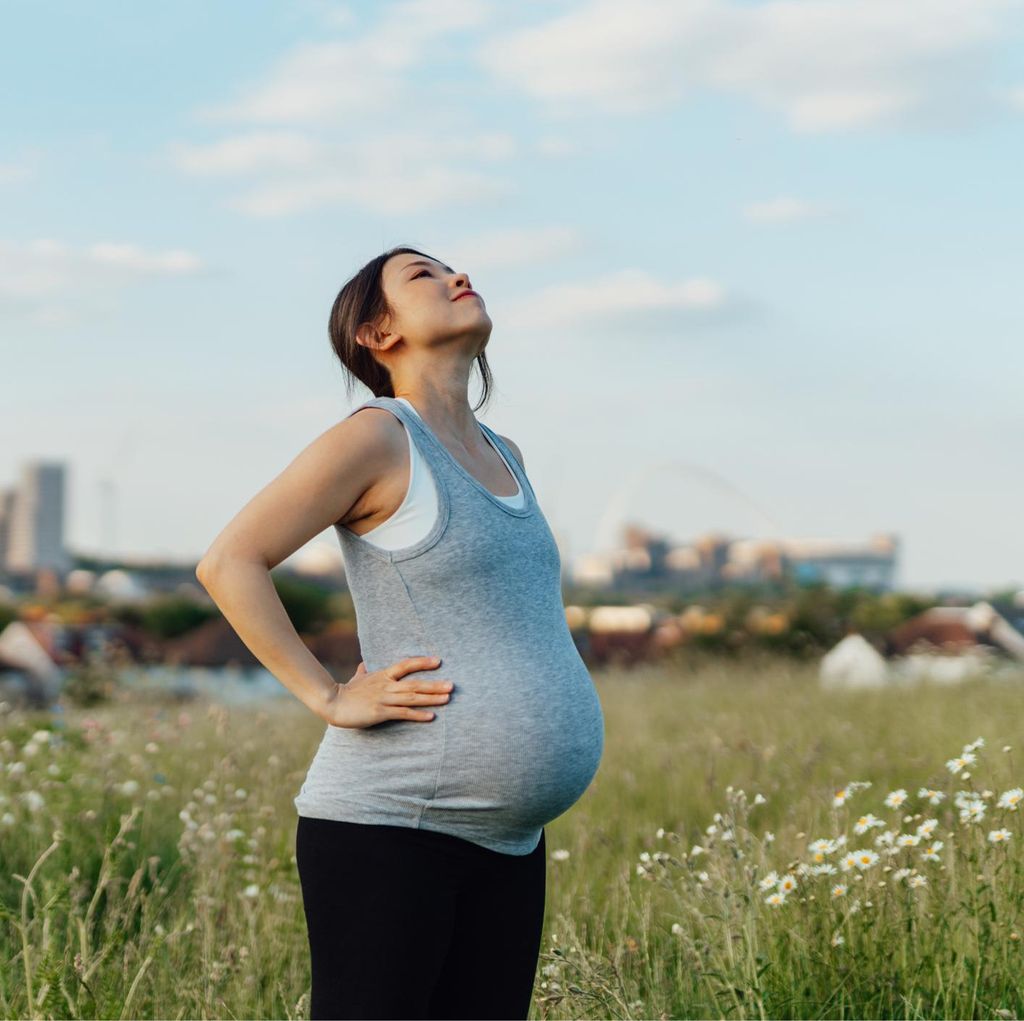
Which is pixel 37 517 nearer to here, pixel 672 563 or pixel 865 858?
pixel 672 563

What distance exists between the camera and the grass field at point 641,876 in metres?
3.58

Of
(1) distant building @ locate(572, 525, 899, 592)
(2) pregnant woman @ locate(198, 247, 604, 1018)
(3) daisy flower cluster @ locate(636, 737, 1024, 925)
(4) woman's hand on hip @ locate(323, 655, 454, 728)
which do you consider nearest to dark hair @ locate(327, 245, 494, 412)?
(2) pregnant woman @ locate(198, 247, 604, 1018)

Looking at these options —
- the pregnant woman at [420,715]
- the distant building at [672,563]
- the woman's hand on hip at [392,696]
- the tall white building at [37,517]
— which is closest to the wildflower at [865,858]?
the pregnant woman at [420,715]

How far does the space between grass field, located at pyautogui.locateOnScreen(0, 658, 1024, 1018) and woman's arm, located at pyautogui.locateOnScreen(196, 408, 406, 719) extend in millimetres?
919

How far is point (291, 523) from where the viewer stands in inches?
99.2

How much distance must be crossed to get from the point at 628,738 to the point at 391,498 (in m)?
6.66

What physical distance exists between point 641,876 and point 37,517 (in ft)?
271

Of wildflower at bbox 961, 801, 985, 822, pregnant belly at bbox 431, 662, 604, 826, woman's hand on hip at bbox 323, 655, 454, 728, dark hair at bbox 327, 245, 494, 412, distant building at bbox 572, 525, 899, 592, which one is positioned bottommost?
distant building at bbox 572, 525, 899, 592

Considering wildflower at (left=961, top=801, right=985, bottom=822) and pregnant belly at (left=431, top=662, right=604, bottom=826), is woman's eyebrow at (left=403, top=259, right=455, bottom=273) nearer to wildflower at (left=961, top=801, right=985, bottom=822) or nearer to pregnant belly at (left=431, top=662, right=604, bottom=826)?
pregnant belly at (left=431, top=662, right=604, bottom=826)

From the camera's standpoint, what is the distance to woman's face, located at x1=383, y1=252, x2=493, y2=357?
2.78 meters

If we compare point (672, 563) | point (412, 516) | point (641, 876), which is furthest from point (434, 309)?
point (672, 563)

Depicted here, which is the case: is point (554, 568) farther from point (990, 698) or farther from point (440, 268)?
point (990, 698)

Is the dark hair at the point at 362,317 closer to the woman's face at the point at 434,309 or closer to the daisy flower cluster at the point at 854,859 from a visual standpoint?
the woman's face at the point at 434,309

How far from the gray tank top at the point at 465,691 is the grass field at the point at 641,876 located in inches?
25.6
